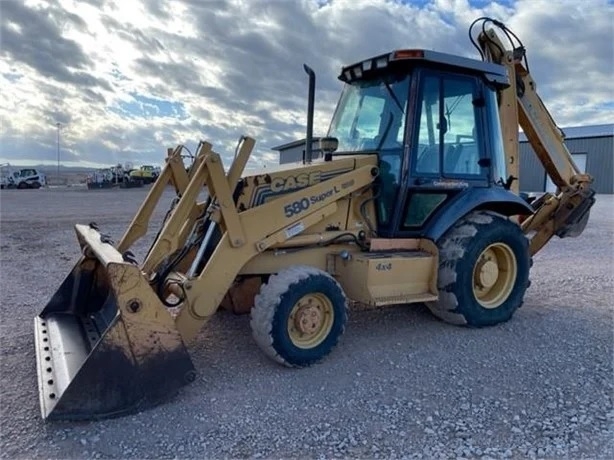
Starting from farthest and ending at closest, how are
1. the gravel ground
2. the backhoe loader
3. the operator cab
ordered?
the operator cab → the backhoe loader → the gravel ground

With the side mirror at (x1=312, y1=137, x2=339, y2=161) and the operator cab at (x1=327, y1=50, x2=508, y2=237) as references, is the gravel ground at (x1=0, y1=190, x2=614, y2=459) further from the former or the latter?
the side mirror at (x1=312, y1=137, x2=339, y2=161)

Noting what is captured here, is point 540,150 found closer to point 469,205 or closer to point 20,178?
point 469,205

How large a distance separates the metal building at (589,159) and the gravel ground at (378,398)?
24.7m

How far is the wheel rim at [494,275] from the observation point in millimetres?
4988

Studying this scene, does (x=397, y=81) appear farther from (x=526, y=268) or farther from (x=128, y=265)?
(x=128, y=265)

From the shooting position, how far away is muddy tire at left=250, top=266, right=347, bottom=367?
3756 mm

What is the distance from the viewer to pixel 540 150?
20.4ft

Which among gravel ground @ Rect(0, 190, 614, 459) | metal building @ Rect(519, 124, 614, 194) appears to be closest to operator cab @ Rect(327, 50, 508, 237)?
gravel ground @ Rect(0, 190, 614, 459)

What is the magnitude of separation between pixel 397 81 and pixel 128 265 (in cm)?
291

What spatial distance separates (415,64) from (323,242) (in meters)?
1.79

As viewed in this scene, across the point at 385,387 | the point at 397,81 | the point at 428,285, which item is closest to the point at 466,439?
the point at 385,387

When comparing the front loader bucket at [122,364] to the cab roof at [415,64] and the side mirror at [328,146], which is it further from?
the cab roof at [415,64]

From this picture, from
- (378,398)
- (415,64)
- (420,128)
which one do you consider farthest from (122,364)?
(415,64)

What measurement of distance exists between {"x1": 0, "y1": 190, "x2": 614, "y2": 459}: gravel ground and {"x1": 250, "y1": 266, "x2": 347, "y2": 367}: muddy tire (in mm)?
171
